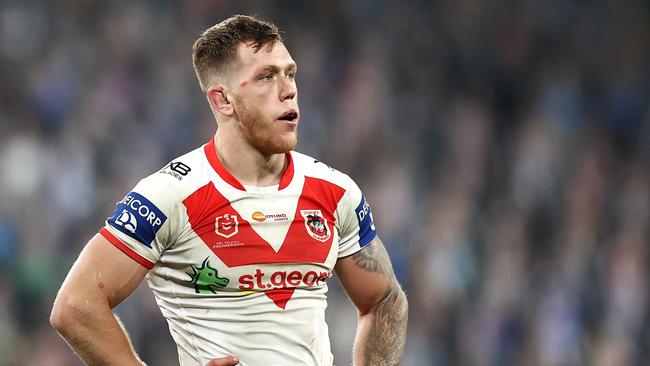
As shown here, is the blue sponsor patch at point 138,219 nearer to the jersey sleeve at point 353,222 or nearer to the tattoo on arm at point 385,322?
the jersey sleeve at point 353,222

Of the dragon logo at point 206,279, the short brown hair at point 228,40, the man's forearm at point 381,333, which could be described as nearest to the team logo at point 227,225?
the dragon logo at point 206,279

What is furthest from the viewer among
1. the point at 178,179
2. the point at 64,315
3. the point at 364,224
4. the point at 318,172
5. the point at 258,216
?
the point at 364,224

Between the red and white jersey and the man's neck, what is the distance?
A: 0.11 ft

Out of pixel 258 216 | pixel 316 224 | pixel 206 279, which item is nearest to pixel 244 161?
pixel 258 216

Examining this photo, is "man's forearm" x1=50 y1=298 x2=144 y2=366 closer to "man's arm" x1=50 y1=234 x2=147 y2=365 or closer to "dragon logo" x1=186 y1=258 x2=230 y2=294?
"man's arm" x1=50 y1=234 x2=147 y2=365

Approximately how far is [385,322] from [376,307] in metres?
0.07

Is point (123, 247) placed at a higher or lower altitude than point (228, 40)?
lower

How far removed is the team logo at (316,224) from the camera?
425cm

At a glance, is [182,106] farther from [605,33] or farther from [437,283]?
[605,33]

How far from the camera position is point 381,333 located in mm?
4613

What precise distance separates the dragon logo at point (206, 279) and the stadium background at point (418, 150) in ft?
14.8

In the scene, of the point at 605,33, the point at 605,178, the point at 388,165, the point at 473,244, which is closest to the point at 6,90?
the point at 388,165

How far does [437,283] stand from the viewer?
9781mm

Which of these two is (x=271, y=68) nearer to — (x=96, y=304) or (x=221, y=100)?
(x=221, y=100)
